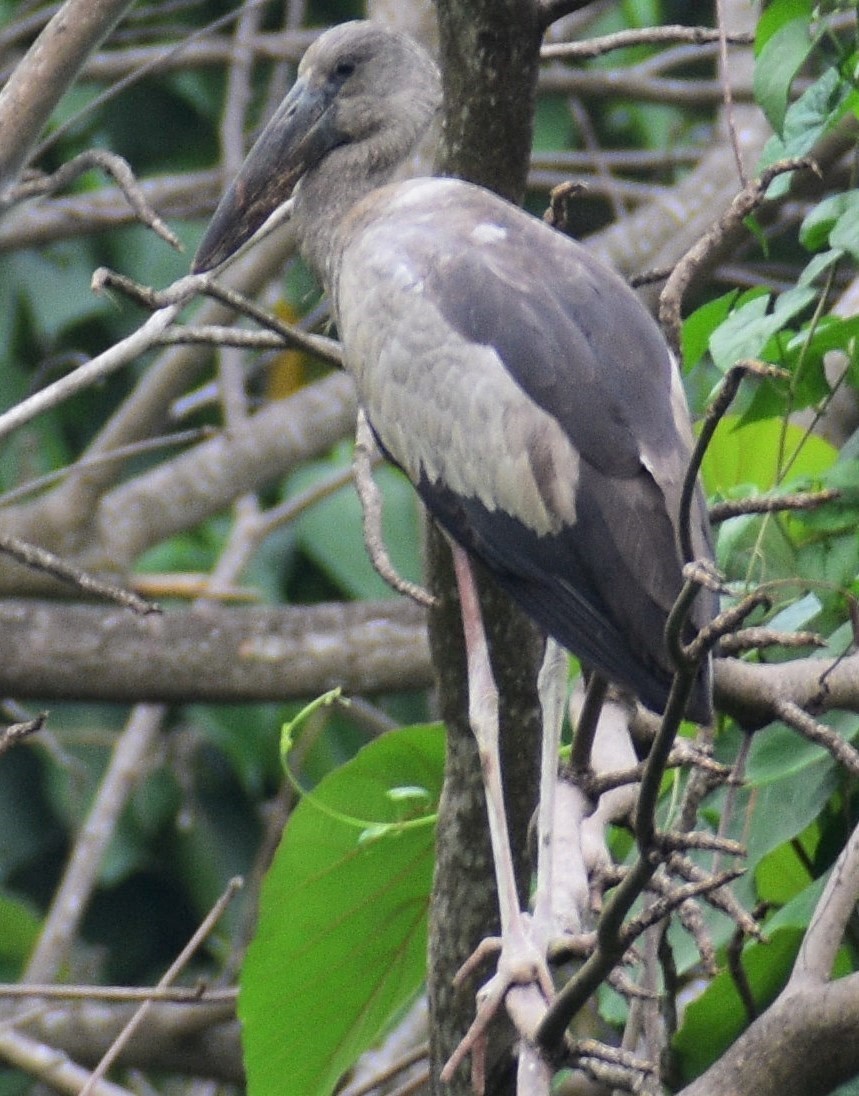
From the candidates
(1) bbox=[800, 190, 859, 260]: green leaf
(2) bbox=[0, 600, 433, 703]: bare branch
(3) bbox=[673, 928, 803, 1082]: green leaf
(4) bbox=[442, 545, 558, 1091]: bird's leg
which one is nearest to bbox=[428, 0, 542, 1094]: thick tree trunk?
(4) bbox=[442, 545, 558, 1091]: bird's leg

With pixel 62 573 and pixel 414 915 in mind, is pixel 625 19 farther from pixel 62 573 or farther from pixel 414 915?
pixel 62 573

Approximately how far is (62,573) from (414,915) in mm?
1006

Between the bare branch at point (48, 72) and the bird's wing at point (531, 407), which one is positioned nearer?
the bird's wing at point (531, 407)

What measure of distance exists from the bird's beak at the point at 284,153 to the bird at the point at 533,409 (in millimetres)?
248

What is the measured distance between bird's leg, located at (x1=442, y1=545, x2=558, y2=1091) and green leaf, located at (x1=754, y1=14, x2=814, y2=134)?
0.68 meters

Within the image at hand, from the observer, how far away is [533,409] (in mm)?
2219

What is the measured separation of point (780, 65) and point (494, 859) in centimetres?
105

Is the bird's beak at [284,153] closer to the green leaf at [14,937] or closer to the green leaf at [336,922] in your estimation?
the green leaf at [336,922]

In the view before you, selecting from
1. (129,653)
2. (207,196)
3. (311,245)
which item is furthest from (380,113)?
(207,196)

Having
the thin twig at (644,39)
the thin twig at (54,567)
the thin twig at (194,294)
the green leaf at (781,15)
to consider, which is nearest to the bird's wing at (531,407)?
the thin twig at (194,294)

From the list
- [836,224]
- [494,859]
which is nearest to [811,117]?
[836,224]

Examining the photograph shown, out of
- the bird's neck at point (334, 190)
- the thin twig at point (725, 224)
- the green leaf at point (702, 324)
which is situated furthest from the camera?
the bird's neck at point (334, 190)

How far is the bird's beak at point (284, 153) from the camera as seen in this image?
2.82m

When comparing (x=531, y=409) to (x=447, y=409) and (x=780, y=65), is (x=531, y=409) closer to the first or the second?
(x=447, y=409)
